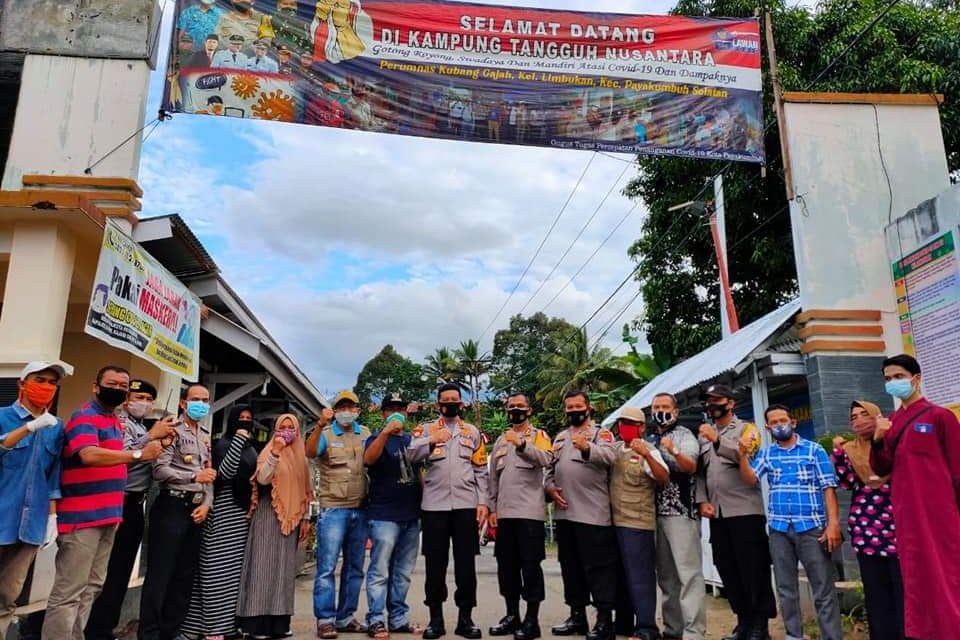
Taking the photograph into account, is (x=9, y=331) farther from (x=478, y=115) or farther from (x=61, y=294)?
(x=478, y=115)

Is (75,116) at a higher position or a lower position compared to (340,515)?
higher

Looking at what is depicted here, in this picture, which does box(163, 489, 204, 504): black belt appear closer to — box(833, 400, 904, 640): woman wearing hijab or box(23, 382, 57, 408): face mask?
box(23, 382, 57, 408): face mask

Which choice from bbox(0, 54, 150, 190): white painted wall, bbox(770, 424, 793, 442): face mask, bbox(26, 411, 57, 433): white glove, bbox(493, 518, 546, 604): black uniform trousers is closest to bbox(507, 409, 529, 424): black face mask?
bbox(493, 518, 546, 604): black uniform trousers

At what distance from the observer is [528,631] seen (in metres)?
4.82

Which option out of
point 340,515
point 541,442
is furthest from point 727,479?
point 340,515

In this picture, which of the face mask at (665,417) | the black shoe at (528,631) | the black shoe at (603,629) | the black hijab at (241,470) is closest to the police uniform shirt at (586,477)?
the face mask at (665,417)

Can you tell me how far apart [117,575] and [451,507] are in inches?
85.2

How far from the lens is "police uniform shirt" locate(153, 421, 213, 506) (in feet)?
15.0

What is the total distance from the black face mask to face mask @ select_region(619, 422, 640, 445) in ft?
2.25

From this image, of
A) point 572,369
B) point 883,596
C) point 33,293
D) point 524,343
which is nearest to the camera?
point 883,596

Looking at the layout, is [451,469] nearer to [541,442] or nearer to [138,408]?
[541,442]

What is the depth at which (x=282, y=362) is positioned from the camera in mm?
10031

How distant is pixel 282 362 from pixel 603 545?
21.1ft

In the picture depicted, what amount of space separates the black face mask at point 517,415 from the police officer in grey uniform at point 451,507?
0.39 m
